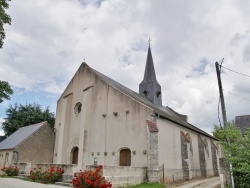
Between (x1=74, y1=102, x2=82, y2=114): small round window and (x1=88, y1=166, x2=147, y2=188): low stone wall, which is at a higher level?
(x1=74, y1=102, x2=82, y2=114): small round window

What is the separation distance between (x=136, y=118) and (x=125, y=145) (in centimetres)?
209

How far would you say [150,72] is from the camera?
92.4 feet

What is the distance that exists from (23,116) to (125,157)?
23866 mm

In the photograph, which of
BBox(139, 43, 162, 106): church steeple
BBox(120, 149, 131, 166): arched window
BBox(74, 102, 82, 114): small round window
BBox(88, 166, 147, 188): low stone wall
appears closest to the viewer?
BBox(88, 166, 147, 188): low stone wall

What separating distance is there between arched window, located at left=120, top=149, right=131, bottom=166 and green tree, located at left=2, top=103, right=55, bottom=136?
73.0 ft

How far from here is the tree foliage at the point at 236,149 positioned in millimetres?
10055

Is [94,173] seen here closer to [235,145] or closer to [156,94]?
[235,145]

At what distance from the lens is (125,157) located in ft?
54.0

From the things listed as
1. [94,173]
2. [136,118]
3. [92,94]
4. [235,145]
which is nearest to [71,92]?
[92,94]

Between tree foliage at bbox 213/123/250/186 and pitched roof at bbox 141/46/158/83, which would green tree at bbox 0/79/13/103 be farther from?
pitched roof at bbox 141/46/158/83

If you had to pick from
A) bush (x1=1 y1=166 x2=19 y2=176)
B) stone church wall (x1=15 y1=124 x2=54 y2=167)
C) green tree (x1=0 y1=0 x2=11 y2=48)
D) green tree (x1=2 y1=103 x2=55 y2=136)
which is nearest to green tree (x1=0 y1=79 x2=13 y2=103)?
green tree (x1=0 y1=0 x2=11 y2=48)

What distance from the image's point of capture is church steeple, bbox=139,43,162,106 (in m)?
26.4

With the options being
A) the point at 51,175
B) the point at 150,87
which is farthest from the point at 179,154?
the point at 51,175

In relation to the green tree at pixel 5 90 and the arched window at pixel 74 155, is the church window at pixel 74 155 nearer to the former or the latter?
the arched window at pixel 74 155
